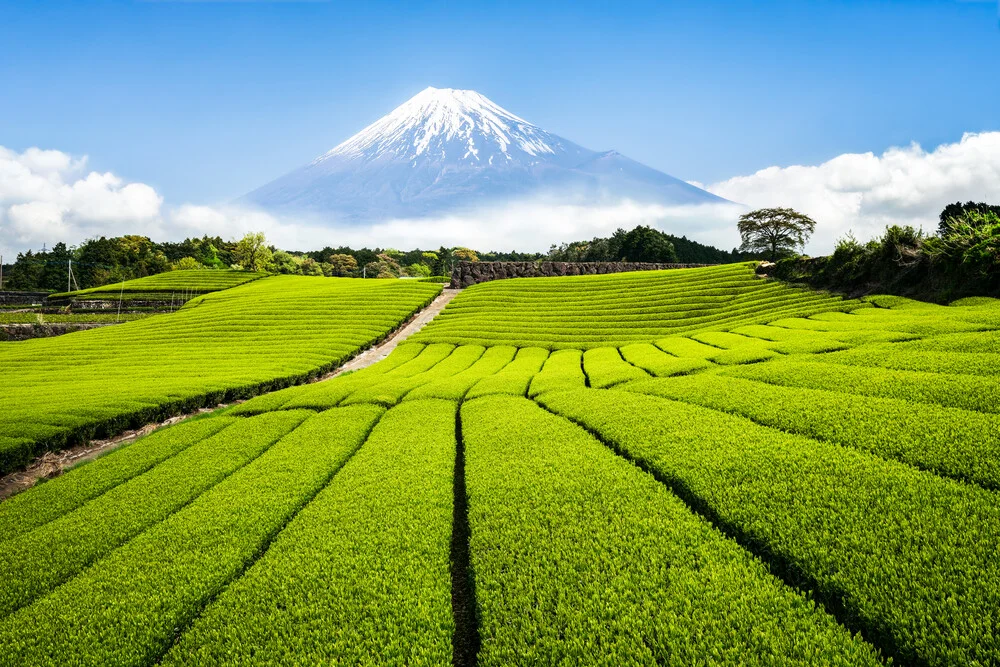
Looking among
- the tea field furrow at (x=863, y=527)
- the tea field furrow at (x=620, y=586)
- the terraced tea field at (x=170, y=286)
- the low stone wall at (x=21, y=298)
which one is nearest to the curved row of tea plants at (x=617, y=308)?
the tea field furrow at (x=863, y=527)

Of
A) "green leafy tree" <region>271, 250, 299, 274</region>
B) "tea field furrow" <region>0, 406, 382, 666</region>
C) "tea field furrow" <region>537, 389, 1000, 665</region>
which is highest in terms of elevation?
"green leafy tree" <region>271, 250, 299, 274</region>

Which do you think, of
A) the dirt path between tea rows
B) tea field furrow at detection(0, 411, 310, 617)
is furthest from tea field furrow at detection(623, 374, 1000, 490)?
the dirt path between tea rows

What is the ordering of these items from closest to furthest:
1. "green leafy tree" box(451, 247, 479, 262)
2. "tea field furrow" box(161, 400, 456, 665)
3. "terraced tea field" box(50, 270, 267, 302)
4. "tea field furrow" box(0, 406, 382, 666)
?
"tea field furrow" box(161, 400, 456, 665), "tea field furrow" box(0, 406, 382, 666), "terraced tea field" box(50, 270, 267, 302), "green leafy tree" box(451, 247, 479, 262)

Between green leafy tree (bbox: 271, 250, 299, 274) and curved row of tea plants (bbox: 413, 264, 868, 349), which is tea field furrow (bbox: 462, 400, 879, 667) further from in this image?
green leafy tree (bbox: 271, 250, 299, 274)

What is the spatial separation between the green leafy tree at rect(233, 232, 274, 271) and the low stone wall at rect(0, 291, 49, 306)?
31957 millimetres

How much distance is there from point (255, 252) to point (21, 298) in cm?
3515

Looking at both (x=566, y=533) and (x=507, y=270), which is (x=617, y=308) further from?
(x=566, y=533)

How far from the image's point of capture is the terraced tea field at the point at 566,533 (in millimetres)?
3635

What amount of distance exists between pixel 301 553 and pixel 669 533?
13.3ft

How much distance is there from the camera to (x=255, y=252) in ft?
286

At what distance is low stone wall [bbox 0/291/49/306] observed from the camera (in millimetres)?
54781

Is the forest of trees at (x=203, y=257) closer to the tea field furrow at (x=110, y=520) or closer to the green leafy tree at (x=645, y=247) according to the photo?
the green leafy tree at (x=645, y=247)

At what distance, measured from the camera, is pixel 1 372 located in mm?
20500

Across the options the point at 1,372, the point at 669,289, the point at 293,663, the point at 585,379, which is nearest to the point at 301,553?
the point at 293,663
